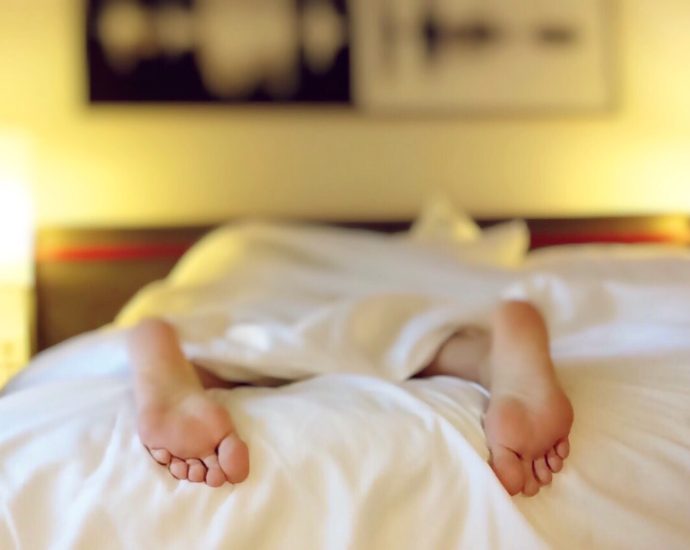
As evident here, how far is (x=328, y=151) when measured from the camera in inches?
88.9

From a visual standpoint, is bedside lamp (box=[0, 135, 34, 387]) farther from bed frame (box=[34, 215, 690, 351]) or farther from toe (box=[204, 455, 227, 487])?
toe (box=[204, 455, 227, 487])

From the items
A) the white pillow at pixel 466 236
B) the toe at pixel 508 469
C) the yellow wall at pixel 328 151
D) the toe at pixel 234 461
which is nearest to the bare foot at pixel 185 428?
the toe at pixel 234 461

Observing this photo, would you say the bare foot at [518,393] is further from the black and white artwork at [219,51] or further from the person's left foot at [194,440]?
the black and white artwork at [219,51]

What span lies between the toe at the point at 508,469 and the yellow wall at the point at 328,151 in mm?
1472

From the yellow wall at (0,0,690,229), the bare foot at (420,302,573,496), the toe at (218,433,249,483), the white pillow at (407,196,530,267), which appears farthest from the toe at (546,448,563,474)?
the yellow wall at (0,0,690,229)

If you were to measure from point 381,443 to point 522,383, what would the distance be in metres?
0.18

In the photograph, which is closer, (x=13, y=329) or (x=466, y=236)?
(x=13, y=329)

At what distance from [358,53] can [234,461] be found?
5.47 feet

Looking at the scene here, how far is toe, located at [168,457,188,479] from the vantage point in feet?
2.61

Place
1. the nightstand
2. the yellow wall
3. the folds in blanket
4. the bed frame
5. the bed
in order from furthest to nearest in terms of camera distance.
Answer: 1. the yellow wall
2. the bed frame
3. the nightstand
4. the folds in blanket
5. the bed

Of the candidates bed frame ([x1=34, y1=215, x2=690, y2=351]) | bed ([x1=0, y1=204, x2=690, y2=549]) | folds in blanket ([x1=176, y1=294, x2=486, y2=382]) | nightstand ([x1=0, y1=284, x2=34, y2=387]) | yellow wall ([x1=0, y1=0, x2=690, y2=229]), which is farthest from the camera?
yellow wall ([x1=0, y1=0, x2=690, y2=229])

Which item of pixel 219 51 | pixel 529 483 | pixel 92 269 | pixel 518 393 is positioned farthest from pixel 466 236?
pixel 529 483

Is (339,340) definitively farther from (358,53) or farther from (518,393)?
(358,53)

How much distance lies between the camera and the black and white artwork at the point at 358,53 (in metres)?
→ 2.16
